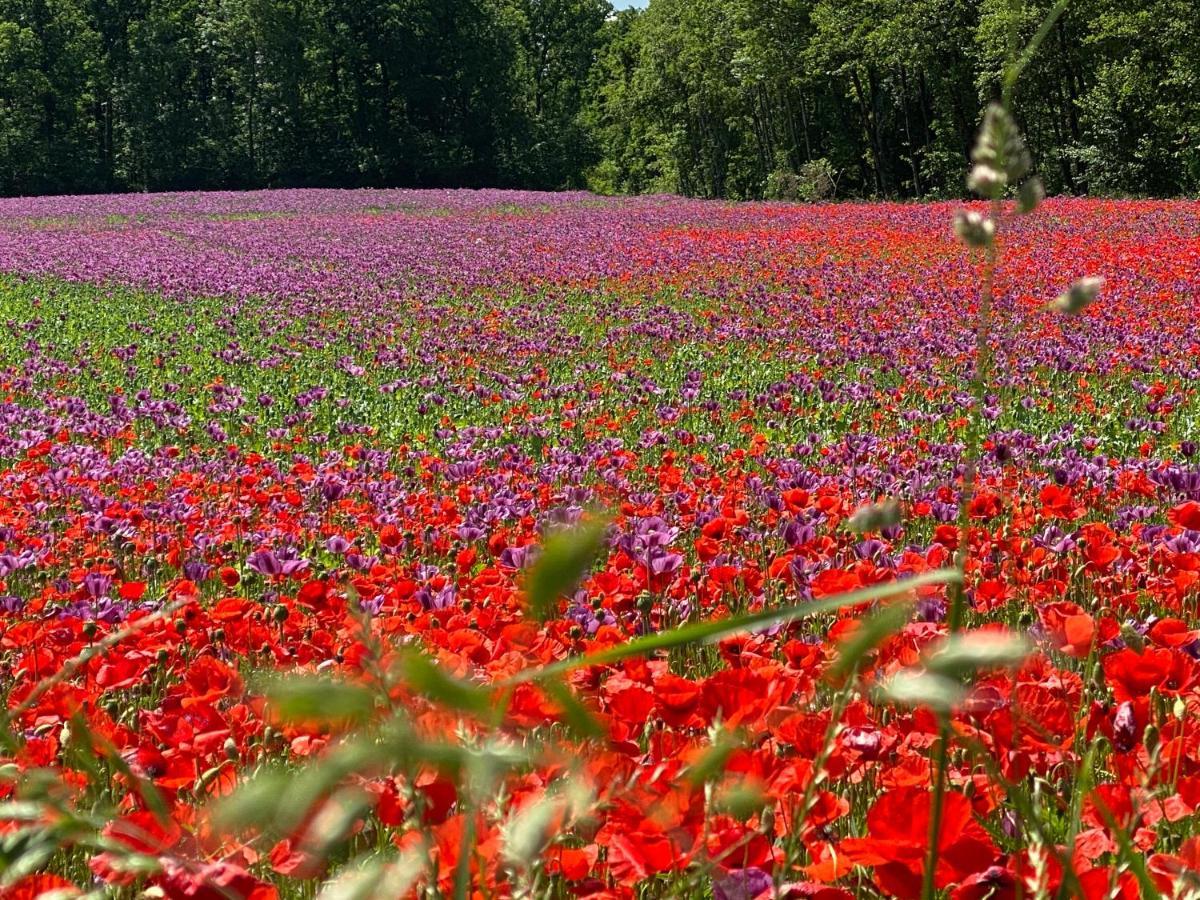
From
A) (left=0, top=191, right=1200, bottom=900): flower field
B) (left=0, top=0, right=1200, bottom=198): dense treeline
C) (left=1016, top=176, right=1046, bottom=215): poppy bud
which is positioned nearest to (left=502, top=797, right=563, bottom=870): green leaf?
(left=0, top=191, right=1200, bottom=900): flower field

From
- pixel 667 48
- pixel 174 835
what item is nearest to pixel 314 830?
pixel 174 835

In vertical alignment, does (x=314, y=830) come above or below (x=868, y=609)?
above

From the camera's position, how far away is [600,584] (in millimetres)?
2559

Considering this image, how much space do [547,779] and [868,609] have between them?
175 cm

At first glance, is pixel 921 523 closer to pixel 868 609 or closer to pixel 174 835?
pixel 868 609

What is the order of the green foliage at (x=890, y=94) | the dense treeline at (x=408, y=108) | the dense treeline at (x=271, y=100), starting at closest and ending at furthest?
the green foliage at (x=890, y=94) < the dense treeline at (x=408, y=108) < the dense treeline at (x=271, y=100)

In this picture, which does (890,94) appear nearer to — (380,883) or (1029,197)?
(1029,197)

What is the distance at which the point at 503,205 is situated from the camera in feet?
118

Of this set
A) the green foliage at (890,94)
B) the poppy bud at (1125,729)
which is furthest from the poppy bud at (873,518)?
the green foliage at (890,94)

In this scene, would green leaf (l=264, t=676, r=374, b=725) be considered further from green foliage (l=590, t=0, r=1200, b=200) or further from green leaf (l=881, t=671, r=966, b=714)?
green foliage (l=590, t=0, r=1200, b=200)

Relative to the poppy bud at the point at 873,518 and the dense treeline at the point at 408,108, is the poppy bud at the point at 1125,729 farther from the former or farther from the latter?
the dense treeline at the point at 408,108

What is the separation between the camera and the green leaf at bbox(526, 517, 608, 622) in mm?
302

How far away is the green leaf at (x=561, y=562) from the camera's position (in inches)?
11.9

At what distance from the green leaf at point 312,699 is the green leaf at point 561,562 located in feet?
0.17
